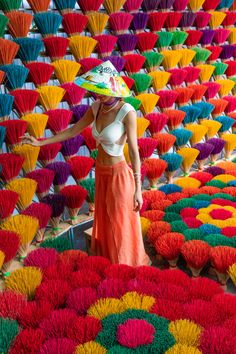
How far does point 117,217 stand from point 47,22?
911 mm

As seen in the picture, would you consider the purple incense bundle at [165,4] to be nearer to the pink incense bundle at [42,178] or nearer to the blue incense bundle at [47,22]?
the blue incense bundle at [47,22]

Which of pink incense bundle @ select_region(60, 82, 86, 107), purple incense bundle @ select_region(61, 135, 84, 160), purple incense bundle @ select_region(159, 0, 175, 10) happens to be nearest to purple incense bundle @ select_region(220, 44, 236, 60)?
purple incense bundle @ select_region(159, 0, 175, 10)

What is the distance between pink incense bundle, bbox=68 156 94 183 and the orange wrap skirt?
0.31 meters

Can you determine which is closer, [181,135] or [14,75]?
[14,75]

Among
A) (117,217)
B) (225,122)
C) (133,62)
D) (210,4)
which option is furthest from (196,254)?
(210,4)

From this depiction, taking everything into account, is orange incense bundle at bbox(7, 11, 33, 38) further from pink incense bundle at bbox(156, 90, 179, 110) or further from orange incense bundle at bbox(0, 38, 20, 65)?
pink incense bundle at bbox(156, 90, 179, 110)

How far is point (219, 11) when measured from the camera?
2814 mm

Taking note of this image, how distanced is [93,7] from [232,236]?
1217 mm

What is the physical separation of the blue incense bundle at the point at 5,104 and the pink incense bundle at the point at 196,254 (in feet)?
2.62

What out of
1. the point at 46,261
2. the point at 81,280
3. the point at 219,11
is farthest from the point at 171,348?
the point at 219,11

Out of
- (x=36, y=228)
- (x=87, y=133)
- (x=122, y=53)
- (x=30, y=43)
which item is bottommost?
(x=36, y=228)

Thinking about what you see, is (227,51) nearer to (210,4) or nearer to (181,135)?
(210,4)

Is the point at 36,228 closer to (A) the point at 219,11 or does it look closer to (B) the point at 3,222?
(B) the point at 3,222

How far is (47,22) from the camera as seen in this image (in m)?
1.81
